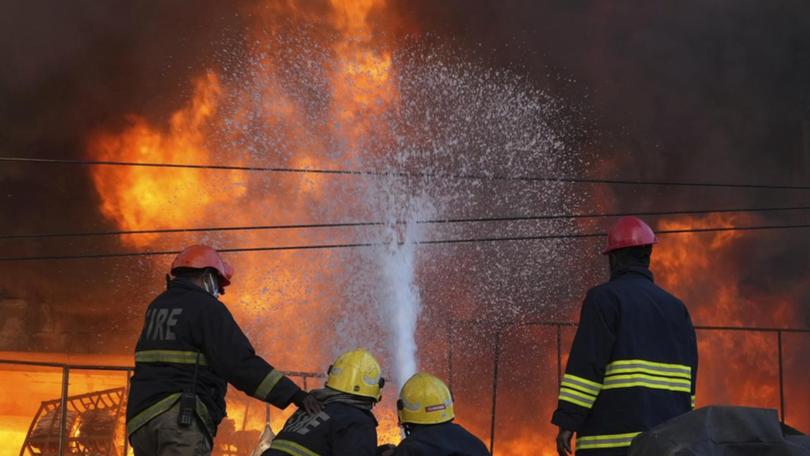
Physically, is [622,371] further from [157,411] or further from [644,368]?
[157,411]

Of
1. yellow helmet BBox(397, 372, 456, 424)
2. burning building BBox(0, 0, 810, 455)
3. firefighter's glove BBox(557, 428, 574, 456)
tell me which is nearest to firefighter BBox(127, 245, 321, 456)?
yellow helmet BBox(397, 372, 456, 424)

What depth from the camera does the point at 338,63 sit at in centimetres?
1465

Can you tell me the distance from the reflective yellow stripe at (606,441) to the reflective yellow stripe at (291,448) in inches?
45.0

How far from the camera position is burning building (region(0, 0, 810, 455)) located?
1425 cm

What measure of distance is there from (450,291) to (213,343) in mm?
11002

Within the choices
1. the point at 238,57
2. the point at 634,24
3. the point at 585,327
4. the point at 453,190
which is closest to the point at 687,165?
the point at 634,24

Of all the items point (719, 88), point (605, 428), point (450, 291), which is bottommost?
point (605, 428)

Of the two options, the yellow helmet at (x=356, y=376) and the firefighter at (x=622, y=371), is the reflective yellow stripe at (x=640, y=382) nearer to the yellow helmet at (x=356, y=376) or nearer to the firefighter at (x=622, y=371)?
the firefighter at (x=622, y=371)

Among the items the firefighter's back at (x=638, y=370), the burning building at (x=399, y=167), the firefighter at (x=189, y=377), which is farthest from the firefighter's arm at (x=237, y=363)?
the burning building at (x=399, y=167)

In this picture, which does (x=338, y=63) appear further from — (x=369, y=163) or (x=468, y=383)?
(x=468, y=383)

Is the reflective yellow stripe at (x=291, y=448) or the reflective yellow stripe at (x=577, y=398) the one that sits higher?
the reflective yellow stripe at (x=577, y=398)

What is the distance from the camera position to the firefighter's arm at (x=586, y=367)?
11.6 feet

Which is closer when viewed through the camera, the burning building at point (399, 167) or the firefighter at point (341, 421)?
the firefighter at point (341, 421)

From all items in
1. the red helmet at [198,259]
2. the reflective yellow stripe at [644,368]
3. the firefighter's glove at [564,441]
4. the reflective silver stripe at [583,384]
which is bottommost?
the firefighter's glove at [564,441]
